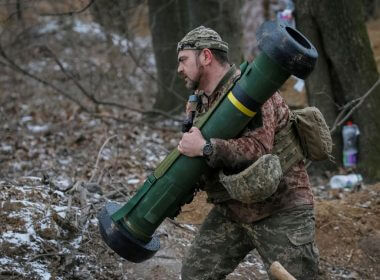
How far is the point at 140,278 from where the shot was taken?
4703 millimetres

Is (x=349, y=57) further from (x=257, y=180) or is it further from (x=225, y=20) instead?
(x=257, y=180)

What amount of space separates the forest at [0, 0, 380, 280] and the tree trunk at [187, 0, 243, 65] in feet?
0.05

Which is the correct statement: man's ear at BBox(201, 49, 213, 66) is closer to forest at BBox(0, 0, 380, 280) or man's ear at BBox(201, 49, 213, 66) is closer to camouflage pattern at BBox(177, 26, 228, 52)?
camouflage pattern at BBox(177, 26, 228, 52)

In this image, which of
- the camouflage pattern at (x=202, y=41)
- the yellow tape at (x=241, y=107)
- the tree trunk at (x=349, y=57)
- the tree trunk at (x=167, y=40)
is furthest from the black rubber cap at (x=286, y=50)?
the tree trunk at (x=167, y=40)

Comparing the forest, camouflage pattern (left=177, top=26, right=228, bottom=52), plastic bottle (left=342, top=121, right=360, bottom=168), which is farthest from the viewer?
plastic bottle (left=342, top=121, right=360, bottom=168)

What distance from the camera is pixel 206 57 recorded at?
3441mm

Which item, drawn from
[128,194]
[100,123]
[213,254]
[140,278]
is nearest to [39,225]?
[140,278]

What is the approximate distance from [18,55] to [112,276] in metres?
9.05

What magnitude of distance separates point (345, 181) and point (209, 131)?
4620 millimetres

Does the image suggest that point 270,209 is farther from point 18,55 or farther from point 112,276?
point 18,55

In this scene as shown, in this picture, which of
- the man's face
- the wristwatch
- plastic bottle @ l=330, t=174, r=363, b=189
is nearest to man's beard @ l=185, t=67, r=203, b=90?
the man's face

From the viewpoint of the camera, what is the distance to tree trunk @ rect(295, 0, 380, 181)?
7.51 metres

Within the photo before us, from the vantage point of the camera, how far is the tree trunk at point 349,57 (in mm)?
7512

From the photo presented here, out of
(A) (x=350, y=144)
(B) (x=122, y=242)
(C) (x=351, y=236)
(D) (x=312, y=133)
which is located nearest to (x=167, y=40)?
(A) (x=350, y=144)
